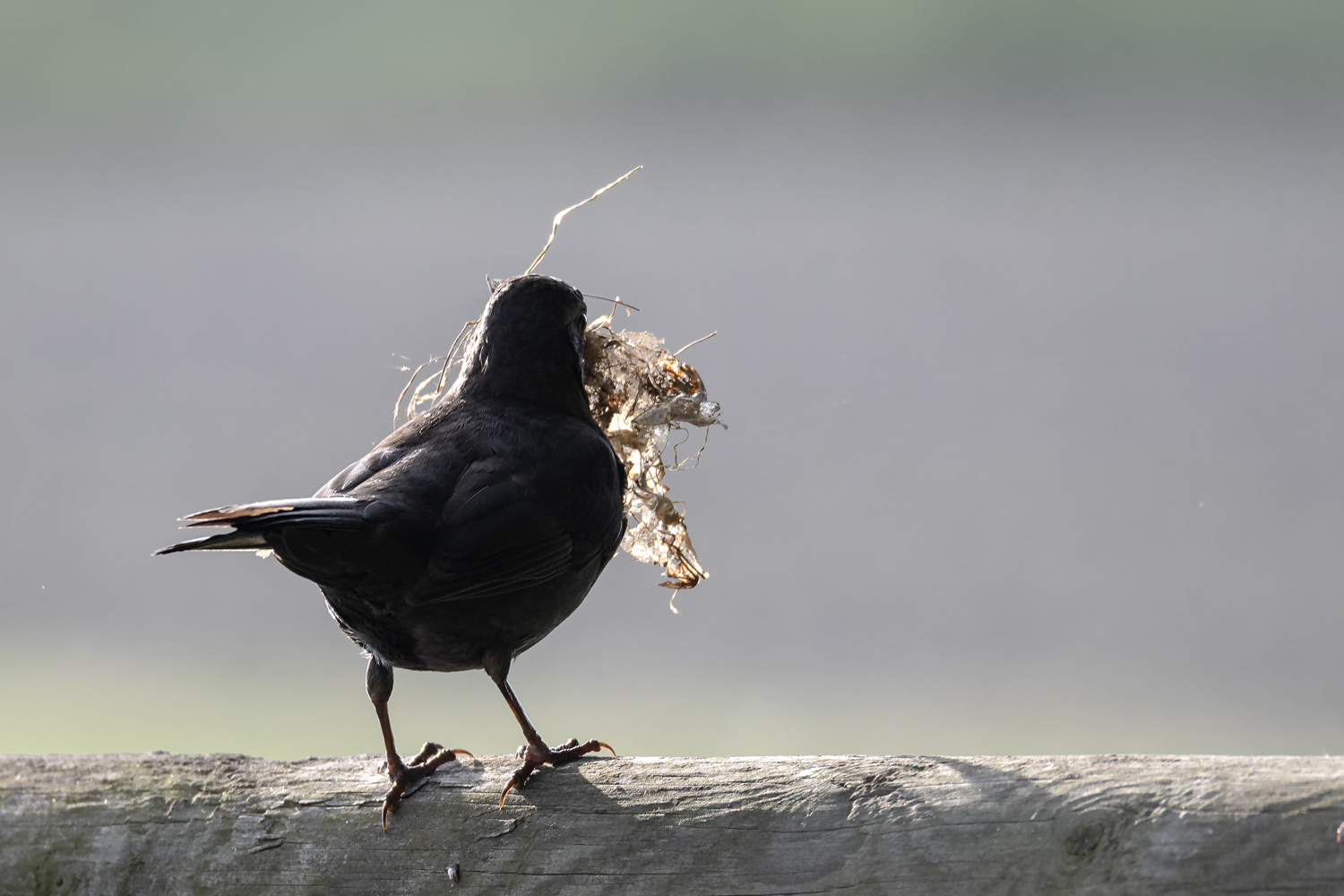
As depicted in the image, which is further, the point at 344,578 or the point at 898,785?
the point at 344,578

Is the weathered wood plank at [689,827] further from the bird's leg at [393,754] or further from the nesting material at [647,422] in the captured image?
the nesting material at [647,422]

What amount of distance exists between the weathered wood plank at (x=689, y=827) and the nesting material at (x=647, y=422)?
2.17 feet

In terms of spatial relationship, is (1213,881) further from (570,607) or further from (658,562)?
(658,562)

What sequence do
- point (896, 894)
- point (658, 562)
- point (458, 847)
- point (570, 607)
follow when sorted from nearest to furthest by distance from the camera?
point (896, 894)
point (458, 847)
point (570, 607)
point (658, 562)

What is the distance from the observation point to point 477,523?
1.88 meters

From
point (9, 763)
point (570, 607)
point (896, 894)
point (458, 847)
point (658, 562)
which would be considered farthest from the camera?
point (658, 562)

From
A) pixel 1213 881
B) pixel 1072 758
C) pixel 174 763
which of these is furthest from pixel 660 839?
pixel 174 763

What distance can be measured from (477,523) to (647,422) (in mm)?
670

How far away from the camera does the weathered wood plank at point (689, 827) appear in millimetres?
1356

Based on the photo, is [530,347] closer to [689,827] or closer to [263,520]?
[263,520]

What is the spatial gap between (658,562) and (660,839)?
963 millimetres

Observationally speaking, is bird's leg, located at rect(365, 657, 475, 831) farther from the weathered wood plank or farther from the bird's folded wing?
the bird's folded wing

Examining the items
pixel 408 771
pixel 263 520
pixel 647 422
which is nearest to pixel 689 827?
pixel 408 771

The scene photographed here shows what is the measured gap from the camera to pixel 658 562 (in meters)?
2.55
